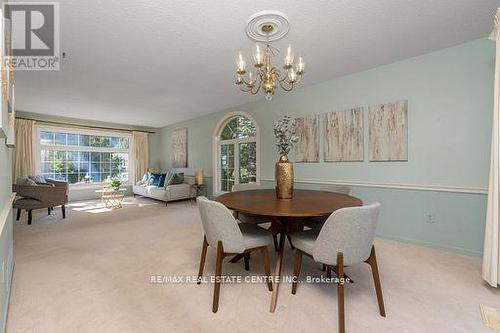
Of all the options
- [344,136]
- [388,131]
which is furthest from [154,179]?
→ [388,131]

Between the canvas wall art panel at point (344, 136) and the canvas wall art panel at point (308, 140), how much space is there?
16 cm

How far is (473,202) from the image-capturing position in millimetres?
2496

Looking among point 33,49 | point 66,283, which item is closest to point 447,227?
point 66,283

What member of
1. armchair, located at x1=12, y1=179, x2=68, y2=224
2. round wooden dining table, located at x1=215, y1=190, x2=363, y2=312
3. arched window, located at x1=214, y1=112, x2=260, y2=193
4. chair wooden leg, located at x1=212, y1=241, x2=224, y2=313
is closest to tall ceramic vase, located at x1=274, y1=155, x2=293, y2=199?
round wooden dining table, located at x1=215, y1=190, x2=363, y2=312

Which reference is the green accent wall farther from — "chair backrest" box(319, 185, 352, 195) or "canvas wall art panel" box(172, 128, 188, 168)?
"canvas wall art panel" box(172, 128, 188, 168)

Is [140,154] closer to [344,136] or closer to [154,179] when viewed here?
[154,179]

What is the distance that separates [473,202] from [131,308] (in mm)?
3490

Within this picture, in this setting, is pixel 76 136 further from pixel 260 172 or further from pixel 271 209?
pixel 271 209

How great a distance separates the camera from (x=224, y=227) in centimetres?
162

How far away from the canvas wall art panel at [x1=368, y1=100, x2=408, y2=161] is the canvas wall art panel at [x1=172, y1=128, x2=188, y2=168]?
5.04 metres

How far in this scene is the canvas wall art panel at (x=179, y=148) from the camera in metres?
6.73

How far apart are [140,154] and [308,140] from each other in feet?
18.8

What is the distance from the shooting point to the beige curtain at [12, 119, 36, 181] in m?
5.25

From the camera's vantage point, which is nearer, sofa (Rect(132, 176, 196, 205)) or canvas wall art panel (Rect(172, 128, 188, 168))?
sofa (Rect(132, 176, 196, 205))
